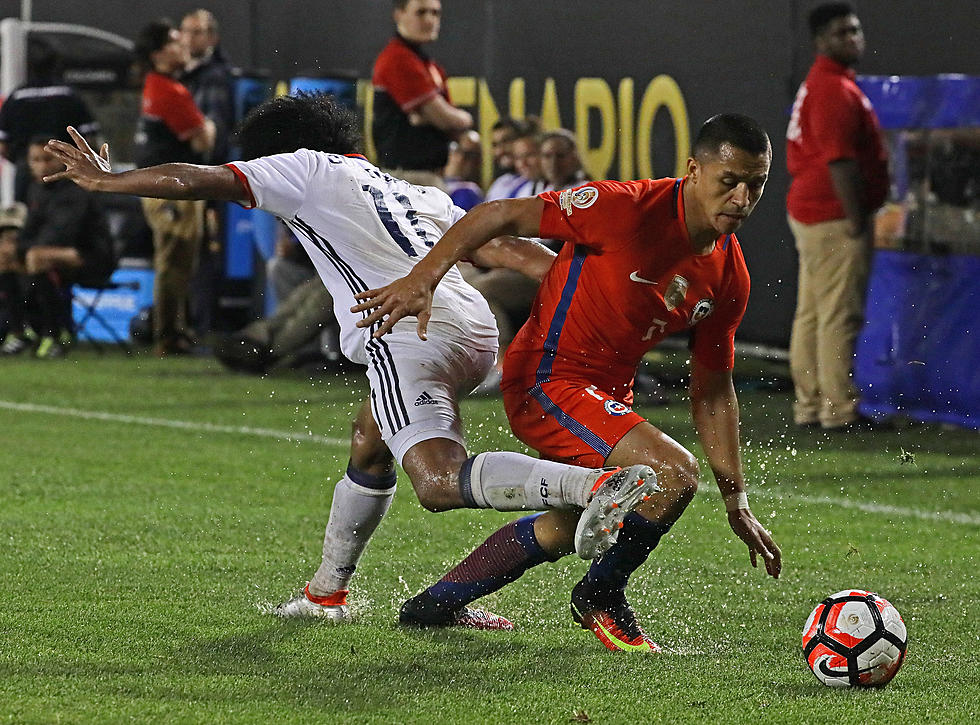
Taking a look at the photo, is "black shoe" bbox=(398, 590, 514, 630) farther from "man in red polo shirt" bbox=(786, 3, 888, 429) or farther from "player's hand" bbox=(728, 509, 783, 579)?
"man in red polo shirt" bbox=(786, 3, 888, 429)

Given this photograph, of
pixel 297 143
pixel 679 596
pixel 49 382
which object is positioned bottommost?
pixel 49 382

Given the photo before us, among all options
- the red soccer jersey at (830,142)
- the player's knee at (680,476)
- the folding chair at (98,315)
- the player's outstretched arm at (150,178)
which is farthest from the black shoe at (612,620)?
the folding chair at (98,315)

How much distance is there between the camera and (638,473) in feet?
13.9

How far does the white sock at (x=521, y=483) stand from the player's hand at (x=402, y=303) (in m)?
0.43

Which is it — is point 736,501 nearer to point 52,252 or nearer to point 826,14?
point 826,14

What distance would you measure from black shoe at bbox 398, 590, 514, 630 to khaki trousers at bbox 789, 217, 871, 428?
5.05 m

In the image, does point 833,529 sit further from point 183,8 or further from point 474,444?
point 183,8

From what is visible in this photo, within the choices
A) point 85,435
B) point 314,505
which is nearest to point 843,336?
point 314,505

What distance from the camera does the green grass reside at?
14.0 feet

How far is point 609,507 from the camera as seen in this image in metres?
4.22

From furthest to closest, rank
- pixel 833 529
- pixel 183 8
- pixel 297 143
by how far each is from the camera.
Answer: pixel 183 8, pixel 833 529, pixel 297 143

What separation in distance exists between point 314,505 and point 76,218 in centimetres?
684

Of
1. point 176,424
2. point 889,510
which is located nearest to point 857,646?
point 889,510

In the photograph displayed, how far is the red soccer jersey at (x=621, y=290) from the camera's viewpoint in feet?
15.5
